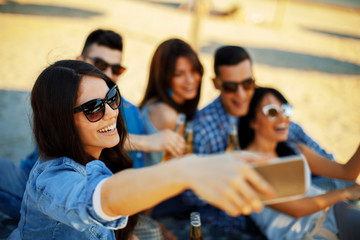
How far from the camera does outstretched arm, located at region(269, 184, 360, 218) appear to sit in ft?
7.76

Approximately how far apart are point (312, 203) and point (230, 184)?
1910mm

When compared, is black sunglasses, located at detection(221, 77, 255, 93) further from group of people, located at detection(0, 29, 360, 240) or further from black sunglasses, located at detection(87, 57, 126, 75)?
black sunglasses, located at detection(87, 57, 126, 75)

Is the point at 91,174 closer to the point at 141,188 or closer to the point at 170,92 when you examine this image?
the point at 141,188

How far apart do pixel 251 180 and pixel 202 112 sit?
262 cm

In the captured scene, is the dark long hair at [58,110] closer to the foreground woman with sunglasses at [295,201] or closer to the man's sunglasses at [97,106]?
the man's sunglasses at [97,106]

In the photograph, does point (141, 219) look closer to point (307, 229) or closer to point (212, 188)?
point (307, 229)

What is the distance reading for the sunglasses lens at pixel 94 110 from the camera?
150 cm

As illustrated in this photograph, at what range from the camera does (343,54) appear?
11.1 m

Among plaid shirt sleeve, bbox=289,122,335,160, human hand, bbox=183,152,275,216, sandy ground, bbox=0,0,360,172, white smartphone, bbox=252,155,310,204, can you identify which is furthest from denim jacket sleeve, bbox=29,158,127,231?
plaid shirt sleeve, bbox=289,122,335,160

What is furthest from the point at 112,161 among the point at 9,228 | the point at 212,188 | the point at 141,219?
the point at 9,228

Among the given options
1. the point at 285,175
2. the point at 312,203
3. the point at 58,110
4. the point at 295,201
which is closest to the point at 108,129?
the point at 58,110

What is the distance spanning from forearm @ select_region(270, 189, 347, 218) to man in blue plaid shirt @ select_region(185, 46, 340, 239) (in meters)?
0.65

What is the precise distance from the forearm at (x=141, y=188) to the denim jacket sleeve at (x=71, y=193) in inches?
3.1

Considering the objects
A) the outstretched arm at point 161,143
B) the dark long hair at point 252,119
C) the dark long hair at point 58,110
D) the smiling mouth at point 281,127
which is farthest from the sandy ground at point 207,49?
the smiling mouth at point 281,127
